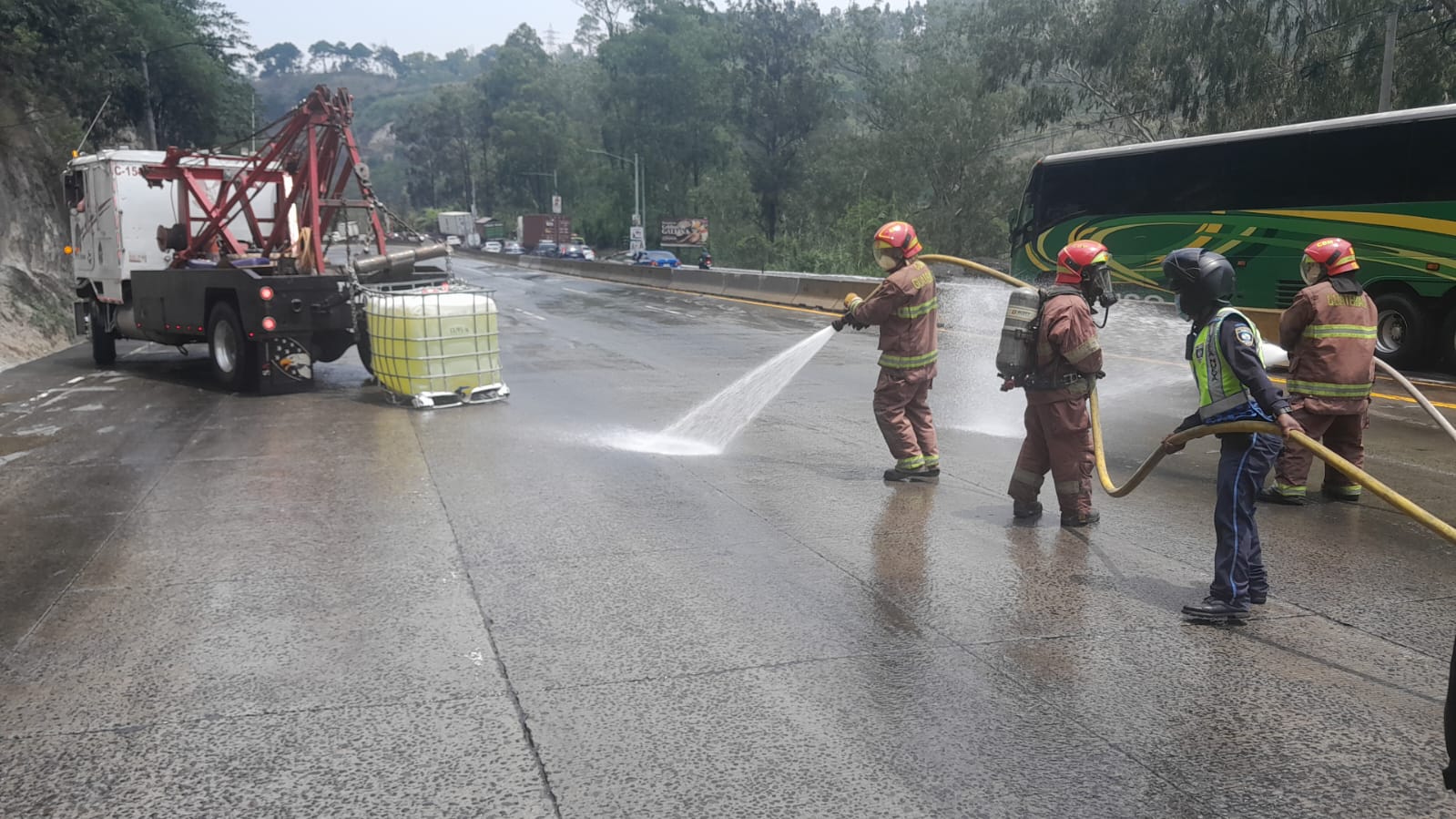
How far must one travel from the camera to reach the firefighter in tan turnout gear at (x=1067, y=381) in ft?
20.7

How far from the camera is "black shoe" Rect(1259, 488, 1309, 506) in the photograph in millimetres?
7348

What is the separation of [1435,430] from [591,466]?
7696 millimetres

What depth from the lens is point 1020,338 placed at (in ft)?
21.1

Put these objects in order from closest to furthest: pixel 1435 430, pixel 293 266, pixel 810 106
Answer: pixel 1435 430, pixel 293 266, pixel 810 106

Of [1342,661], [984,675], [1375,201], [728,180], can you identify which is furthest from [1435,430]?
[728,180]

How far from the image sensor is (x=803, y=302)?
90.5 ft

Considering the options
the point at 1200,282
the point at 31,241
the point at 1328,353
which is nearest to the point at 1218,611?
the point at 1200,282

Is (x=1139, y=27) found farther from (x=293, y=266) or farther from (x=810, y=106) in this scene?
(x=810, y=106)

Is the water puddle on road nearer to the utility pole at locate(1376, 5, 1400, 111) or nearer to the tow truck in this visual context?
the tow truck

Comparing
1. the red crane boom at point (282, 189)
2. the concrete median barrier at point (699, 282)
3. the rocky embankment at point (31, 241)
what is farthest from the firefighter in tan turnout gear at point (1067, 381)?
the concrete median barrier at point (699, 282)

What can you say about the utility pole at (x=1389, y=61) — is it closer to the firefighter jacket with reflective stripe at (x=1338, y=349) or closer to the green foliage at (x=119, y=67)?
the firefighter jacket with reflective stripe at (x=1338, y=349)

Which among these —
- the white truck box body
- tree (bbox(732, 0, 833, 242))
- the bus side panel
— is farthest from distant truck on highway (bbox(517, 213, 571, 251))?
the white truck box body

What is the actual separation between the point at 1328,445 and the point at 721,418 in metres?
5.23

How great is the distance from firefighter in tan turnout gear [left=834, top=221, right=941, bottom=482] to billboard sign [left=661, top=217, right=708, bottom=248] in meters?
68.3
